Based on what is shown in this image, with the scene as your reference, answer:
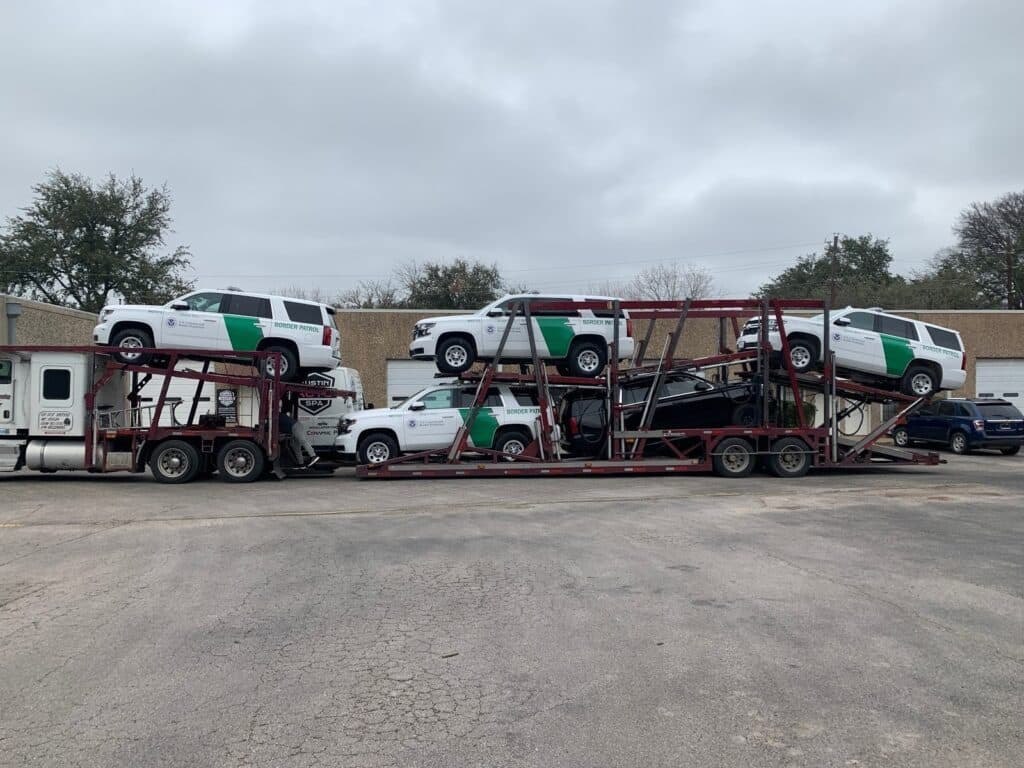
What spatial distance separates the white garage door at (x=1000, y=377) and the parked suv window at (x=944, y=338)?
614 inches

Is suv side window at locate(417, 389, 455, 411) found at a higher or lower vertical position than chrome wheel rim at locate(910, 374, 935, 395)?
lower

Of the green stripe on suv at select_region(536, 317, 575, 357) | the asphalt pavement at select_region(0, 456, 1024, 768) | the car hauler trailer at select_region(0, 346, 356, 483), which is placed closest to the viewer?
the asphalt pavement at select_region(0, 456, 1024, 768)

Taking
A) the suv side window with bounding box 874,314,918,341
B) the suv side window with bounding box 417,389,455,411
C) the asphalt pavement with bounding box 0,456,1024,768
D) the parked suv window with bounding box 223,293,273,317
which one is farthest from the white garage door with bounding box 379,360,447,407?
the asphalt pavement with bounding box 0,456,1024,768

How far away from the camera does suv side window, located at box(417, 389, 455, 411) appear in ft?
56.5

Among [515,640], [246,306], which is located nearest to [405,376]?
[246,306]

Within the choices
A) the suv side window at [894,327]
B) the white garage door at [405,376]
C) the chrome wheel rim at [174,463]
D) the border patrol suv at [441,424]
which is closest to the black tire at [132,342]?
the chrome wheel rim at [174,463]

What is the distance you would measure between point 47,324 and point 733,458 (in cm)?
1952

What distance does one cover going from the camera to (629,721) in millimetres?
4363

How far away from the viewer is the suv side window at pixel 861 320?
56.2ft

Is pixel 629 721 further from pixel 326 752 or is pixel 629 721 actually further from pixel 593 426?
pixel 593 426

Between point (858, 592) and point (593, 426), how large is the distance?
34.5 feet

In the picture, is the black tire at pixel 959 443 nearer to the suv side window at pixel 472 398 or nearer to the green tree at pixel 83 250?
the suv side window at pixel 472 398

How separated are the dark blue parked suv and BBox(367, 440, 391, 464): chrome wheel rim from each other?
43.5 ft

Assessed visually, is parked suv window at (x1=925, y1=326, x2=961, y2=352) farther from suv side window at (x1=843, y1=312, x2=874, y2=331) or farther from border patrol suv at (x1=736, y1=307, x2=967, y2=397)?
suv side window at (x1=843, y1=312, x2=874, y2=331)
